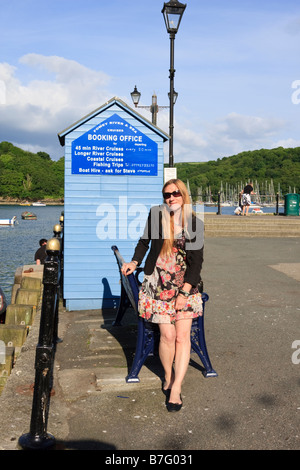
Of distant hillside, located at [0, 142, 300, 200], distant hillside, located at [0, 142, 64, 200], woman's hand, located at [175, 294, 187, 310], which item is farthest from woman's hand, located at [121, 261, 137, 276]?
distant hillside, located at [0, 142, 64, 200]

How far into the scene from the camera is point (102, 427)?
3.58 metres

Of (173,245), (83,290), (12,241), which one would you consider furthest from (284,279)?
(12,241)

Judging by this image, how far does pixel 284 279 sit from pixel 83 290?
443cm

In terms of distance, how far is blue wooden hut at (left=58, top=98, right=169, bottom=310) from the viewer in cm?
679

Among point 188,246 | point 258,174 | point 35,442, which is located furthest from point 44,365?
point 258,174

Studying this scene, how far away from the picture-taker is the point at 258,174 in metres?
132

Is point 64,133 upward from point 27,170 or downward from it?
downward

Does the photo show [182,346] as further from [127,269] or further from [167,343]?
[127,269]

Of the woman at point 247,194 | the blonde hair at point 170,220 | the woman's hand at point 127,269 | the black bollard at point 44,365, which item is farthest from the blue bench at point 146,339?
the woman at point 247,194

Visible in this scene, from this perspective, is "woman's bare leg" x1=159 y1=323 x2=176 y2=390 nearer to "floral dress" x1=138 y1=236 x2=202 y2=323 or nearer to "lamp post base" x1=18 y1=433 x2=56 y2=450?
"floral dress" x1=138 y1=236 x2=202 y2=323

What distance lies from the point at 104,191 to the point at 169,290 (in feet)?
10.6

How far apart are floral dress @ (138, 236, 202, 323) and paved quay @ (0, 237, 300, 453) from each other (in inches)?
29.0

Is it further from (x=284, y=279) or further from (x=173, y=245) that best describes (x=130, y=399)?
(x=284, y=279)

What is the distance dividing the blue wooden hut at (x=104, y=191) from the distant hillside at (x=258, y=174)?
371ft
